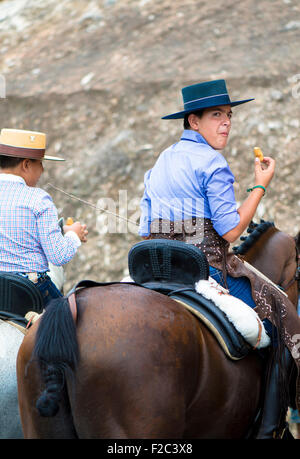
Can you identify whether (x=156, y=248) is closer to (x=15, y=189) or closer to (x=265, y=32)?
(x=15, y=189)

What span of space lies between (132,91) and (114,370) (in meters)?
9.79

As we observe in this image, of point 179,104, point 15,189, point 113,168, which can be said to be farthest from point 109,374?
point 179,104

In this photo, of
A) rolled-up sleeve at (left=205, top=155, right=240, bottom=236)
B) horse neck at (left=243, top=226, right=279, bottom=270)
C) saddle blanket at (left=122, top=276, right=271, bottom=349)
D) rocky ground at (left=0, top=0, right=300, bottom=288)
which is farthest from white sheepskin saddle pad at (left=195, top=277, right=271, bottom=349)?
rocky ground at (left=0, top=0, right=300, bottom=288)

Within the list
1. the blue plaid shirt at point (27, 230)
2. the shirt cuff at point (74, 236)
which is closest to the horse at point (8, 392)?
the blue plaid shirt at point (27, 230)

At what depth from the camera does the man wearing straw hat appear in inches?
135

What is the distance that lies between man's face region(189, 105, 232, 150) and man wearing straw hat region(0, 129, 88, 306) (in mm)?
1119

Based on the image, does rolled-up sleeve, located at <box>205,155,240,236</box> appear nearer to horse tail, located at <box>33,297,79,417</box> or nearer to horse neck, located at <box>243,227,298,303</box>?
horse neck, located at <box>243,227,298,303</box>

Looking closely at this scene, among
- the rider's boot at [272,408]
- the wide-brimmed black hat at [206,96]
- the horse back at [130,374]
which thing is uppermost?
the wide-brimmed black hat at [206,96]

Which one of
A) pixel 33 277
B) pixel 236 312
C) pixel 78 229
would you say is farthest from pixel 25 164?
pixel 236 312

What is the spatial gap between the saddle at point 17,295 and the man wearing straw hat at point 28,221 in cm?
8

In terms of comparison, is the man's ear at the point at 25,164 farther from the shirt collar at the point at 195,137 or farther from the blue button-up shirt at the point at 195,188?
the shirt collar at the point at 195,137

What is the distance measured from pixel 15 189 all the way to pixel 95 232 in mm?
6029

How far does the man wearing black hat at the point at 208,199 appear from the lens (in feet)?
10.6

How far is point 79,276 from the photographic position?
359 inches
